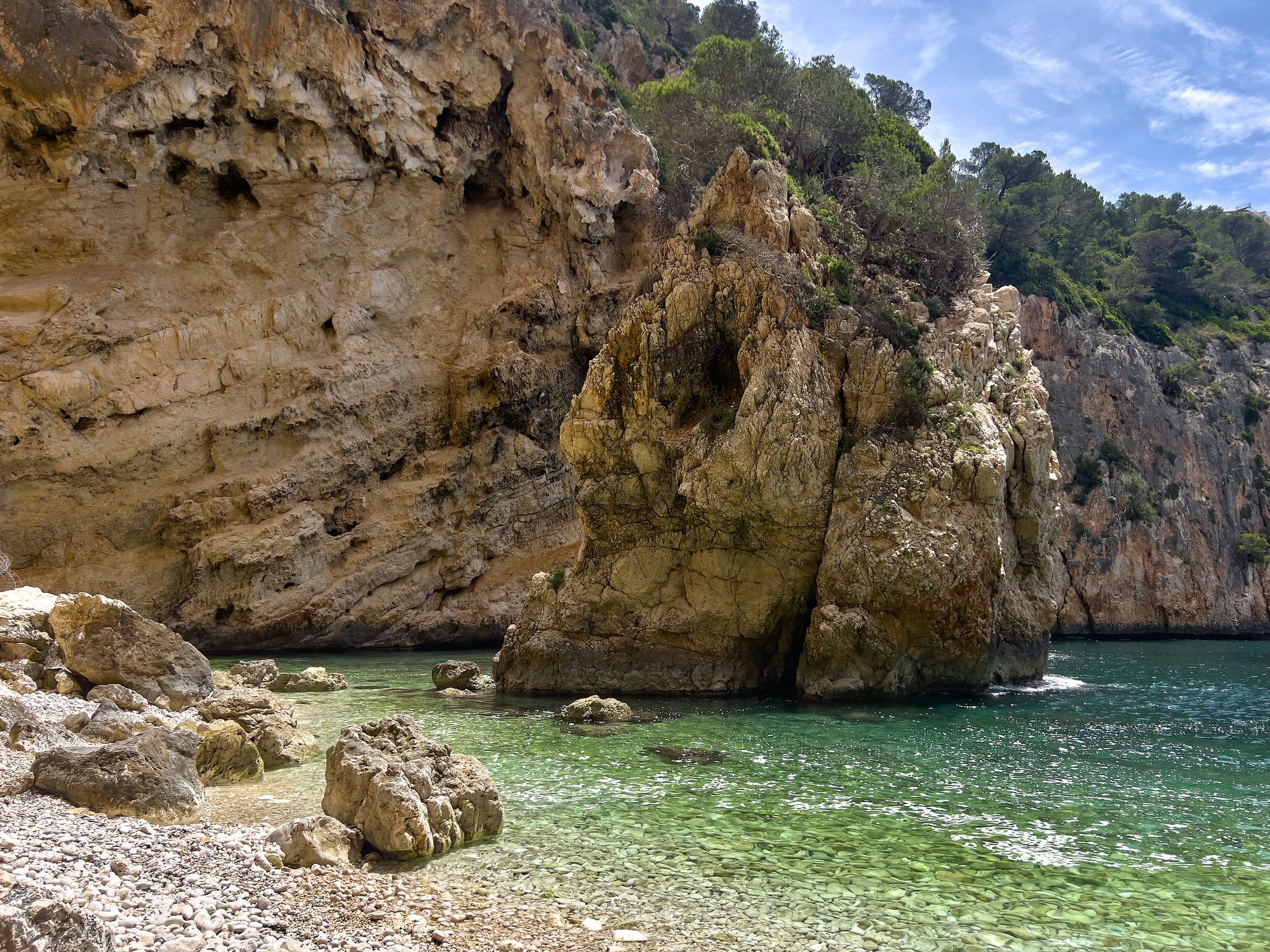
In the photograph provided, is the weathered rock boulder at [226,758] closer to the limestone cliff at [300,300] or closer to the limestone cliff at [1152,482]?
the limestone cliff at [300,300]

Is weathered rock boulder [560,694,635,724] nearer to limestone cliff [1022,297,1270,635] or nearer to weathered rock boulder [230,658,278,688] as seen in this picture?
weathered rock boulder [230,658,278,688]

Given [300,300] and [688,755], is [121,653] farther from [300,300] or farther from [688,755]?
[300,300]

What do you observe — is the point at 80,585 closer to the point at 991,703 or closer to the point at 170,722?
the point at 170,722

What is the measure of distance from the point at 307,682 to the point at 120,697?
21.4 feet

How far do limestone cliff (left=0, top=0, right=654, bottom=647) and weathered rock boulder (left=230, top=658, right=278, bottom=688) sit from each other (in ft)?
29.4

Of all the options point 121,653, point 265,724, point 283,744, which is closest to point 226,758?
point 283,744

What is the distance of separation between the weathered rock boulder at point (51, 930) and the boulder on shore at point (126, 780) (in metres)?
3.67

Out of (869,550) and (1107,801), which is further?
(869,550)

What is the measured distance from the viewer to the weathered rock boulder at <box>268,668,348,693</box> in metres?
18.5

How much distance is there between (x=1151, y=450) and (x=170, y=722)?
49.4m

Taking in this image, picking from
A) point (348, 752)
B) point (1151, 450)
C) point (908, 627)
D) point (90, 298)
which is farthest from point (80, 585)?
point (1151, 450)

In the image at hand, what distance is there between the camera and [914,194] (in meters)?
26.6

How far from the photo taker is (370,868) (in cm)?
736

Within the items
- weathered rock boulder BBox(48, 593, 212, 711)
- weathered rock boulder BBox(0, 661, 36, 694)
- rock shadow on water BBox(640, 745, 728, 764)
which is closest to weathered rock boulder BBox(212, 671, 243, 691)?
weathered rock boulder BBox(48, 593, 212, 711)
